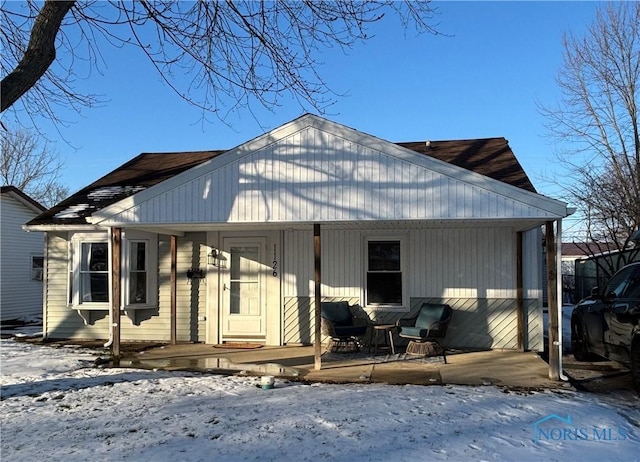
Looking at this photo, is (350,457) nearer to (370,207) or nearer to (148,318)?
(370,207)

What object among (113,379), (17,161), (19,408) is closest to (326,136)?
(113,379)

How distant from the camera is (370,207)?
792cm

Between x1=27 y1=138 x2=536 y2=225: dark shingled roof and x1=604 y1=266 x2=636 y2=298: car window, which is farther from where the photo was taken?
x1=27 y1=138 x2=536 y2=225: dark shingled roof

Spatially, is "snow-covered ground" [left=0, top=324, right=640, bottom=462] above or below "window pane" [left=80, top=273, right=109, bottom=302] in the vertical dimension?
below

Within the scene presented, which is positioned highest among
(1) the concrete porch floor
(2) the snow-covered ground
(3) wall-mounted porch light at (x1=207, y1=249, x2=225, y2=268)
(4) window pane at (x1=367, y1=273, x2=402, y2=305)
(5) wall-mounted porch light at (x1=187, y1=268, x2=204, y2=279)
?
(3) wall-mounted porch light at (x1=207, y1=249, x2=225, y2=268)

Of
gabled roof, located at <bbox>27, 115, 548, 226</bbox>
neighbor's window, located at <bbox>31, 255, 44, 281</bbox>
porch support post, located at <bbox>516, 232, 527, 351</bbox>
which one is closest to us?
porch support post, located at <bbox>516, 232, 527, 351</bbox>

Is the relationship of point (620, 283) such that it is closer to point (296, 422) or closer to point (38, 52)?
point (296, 422)

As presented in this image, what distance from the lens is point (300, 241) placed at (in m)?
10.7

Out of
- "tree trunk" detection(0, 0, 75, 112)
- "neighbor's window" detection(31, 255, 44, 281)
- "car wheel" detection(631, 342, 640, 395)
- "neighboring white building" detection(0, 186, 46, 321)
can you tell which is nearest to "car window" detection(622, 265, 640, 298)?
"car wheel" detection(631, 342, 640, 395)

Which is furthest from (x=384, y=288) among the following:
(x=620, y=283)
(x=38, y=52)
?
(x=38, y=52)

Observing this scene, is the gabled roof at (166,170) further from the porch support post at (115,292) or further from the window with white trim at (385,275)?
the window with white trim at (385,275)

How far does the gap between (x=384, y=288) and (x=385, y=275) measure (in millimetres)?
265

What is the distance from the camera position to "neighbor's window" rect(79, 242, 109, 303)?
37.6ft

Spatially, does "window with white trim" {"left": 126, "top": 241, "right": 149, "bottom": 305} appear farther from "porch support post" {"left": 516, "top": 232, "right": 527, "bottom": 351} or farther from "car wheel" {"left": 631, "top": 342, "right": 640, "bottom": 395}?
"car wheel" {"left": 631, "top": 342, "right": 640, "bottom": 395}
